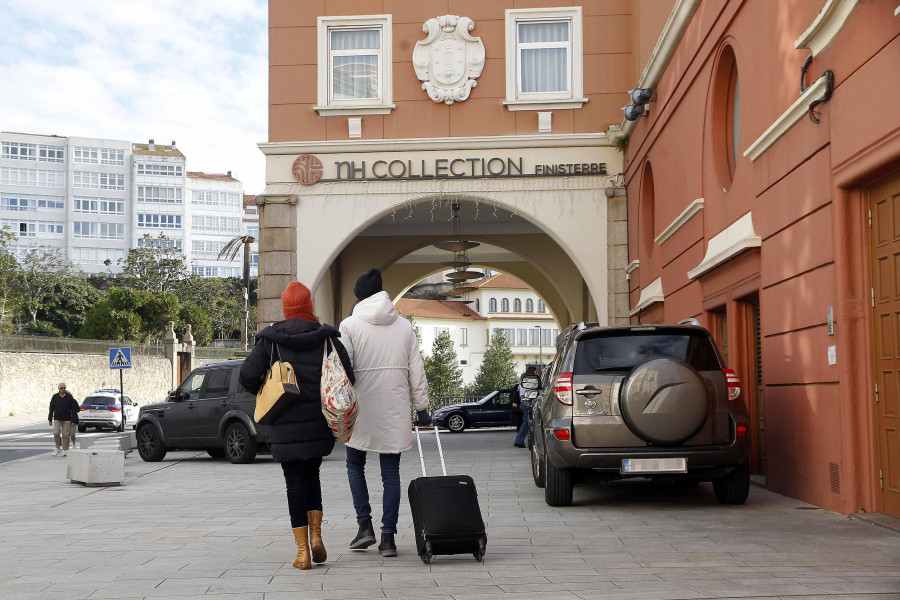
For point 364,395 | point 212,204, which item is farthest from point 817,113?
point 212,204

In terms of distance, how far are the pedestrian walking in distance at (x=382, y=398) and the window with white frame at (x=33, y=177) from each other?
382 feet

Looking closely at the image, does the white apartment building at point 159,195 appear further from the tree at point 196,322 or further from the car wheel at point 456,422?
the car wheel at point 456,422

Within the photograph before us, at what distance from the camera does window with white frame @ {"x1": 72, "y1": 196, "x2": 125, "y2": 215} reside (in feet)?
380

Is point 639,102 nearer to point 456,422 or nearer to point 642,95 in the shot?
point 642,95

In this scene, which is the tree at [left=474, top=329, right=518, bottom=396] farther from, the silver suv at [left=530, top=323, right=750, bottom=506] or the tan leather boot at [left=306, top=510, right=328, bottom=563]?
the tan leather boot at [left=306, top=510, right=328, bottom=563]

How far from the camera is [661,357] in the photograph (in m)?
8.99

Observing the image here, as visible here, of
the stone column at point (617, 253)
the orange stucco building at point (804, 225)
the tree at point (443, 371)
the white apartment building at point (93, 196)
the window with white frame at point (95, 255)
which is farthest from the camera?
the window with white frame at point (95, 255)

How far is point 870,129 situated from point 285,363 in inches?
173

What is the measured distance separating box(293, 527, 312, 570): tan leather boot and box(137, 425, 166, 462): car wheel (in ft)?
44.1

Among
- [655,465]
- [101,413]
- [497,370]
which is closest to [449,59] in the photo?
[655,465]

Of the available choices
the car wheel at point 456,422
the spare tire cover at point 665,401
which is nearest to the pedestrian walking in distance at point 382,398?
the spare tire cover at point 665,401

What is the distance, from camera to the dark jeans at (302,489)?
6.42 meters

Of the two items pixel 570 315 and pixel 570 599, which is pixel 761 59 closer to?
pixel 570 599

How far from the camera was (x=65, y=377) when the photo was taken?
5116 cm
